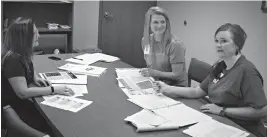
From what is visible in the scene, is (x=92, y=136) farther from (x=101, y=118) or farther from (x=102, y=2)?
(x=102, y=2)

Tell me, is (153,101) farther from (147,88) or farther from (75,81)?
(75,81)

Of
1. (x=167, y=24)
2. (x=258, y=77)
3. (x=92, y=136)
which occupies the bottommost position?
(x=92, y=136)

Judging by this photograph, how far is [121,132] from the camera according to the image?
170cm

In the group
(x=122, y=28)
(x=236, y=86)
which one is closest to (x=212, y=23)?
(x=122, y=28)

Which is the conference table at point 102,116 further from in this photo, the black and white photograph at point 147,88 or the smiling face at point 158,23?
the smiling face at point 158,23

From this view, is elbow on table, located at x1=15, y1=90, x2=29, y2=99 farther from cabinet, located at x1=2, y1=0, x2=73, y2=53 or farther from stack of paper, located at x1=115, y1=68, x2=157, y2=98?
cabinet, located at x1=2, y1=0, x2=73, y2=53

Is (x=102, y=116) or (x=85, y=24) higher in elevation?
(x=85, y=24)

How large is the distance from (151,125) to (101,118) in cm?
29

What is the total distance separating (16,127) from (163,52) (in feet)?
5.02

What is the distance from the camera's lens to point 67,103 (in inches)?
81.0

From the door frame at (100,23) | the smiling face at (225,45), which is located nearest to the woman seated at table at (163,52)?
the smiling face at (225,45)

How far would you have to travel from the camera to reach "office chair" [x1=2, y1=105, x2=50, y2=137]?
5.30 ft

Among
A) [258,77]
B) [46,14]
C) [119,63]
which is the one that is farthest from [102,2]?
[258,77]

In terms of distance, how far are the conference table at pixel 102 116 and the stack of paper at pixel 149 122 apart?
2 centimetres
